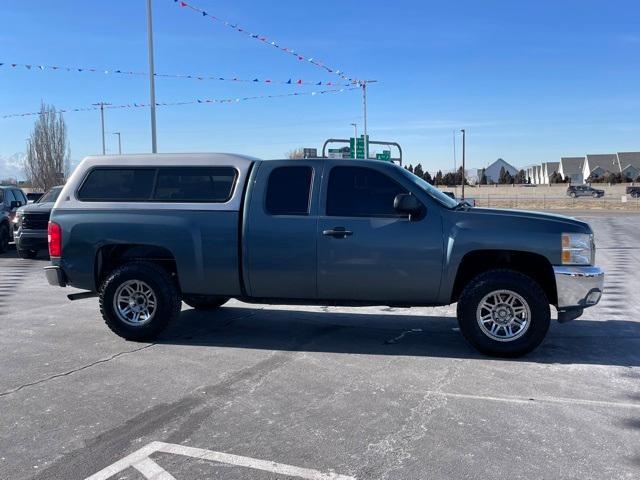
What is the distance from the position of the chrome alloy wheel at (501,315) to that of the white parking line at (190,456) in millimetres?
2973

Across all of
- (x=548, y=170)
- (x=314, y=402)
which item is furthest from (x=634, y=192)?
(x=548, y=170)

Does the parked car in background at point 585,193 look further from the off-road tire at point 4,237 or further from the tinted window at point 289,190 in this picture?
the tinted window at point 289,190

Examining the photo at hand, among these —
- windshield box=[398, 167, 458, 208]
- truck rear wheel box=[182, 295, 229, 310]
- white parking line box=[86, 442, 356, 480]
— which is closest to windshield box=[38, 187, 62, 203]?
truck rear wheel box=[182, 295, 229, 310]

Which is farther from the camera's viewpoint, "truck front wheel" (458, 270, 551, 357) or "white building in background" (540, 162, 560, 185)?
"white building in background" (540, 162, 560, 185)

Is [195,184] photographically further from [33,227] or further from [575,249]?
[33,227]

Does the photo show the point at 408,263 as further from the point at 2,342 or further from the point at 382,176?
the point at 2,342

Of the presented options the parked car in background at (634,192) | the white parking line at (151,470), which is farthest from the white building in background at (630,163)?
the white parking line at (151,470)

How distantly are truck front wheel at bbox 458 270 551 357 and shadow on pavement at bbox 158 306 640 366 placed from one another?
220mm

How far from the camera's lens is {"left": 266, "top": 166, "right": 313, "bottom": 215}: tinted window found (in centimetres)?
655

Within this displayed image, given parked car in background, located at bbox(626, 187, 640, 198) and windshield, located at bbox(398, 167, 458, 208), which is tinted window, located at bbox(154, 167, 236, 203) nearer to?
windshield, located at bbox(398, 167, 458, 208)

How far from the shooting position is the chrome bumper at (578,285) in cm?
593

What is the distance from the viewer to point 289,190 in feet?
21.7

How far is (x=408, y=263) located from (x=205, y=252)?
2193mm

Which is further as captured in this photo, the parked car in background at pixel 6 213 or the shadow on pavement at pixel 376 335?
the parked car in background at pixel 6 213
